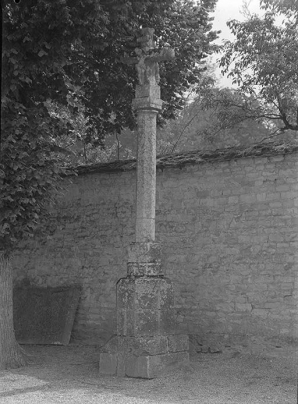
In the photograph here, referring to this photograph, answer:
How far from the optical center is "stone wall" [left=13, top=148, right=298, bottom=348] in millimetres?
10039

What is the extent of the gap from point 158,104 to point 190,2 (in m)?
4.02

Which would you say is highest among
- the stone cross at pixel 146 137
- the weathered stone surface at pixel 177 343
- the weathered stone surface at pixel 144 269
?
the stone cross at pixel 146 137

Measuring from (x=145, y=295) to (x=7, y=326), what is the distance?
7.94 feet

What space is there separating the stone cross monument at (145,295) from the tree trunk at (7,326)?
1.58 metres

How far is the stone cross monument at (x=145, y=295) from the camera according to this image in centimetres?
919

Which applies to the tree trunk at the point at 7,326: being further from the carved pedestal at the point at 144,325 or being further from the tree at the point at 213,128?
the tree at the point at 213,128

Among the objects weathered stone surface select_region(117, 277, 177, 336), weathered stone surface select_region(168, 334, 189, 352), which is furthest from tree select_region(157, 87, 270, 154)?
weathered stone surface select_region(168, 334, 189, 352)

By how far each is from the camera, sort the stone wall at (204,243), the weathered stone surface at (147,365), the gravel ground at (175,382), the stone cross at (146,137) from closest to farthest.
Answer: the gravel ground at (175,382) < the weathered stone surface at (147,365) < the stone cross at (146,137) < the stone wall at (204,243)

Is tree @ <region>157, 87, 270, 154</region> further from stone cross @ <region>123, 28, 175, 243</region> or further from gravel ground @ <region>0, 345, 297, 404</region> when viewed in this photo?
gravel ground @ <region>0, 345, 297, 404</region>

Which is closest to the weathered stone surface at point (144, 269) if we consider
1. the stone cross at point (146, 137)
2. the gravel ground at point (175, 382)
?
the stone cross at point (146, 137)

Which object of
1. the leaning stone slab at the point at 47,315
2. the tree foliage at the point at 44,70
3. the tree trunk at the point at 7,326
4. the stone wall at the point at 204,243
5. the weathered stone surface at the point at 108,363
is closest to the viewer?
the weathered stone surface at the point at 108,363

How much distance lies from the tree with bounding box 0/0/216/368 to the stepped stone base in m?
1.72

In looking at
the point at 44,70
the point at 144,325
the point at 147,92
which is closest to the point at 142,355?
the point at 144,325

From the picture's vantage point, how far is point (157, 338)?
9.23m
